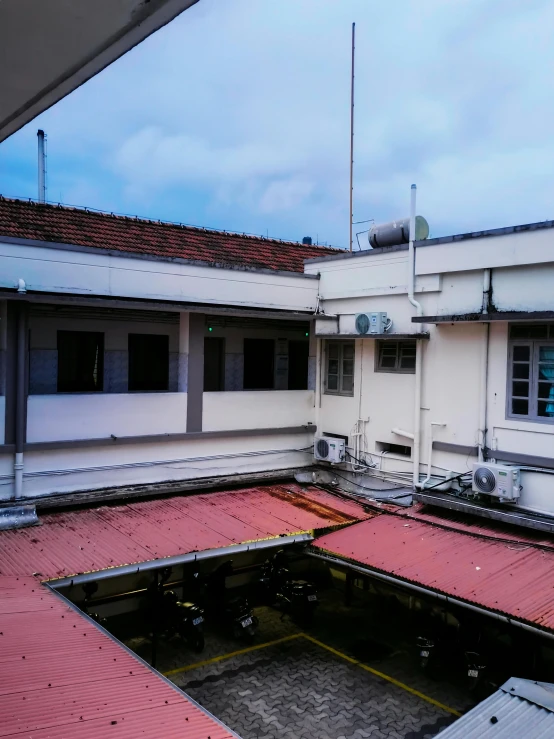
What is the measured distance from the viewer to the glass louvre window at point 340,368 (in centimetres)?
1248

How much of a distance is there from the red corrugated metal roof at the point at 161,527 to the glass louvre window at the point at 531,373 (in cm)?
330

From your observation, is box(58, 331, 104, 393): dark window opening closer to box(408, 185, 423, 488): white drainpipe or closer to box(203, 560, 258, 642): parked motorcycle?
box(203, 560, 258, 642): parked motorcycle

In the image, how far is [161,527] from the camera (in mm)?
9422

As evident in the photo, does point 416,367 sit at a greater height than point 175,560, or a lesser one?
greater

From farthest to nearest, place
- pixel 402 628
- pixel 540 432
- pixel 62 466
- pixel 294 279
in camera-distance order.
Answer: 1. pixel 294 279
2. pixel 402 628
3. pixel 62 466
4. pixel 540 432

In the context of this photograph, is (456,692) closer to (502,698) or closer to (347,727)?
(347,727)

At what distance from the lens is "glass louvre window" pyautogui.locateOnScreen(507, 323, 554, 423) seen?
9164mm

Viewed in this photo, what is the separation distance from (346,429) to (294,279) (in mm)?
3326

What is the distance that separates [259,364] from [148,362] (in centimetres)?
269

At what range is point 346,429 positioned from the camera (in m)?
12.5

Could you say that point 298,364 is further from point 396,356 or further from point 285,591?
point 285,591

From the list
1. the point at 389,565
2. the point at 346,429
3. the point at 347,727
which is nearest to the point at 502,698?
the point at 389,565

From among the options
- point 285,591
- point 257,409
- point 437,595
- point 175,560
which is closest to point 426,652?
point 437,595

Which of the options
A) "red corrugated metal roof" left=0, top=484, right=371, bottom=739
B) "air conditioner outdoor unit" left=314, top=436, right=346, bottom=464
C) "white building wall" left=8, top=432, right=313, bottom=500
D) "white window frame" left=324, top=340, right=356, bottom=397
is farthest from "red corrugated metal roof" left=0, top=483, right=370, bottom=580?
"white window frame" left=324, top=340, right=356, bottom=397
